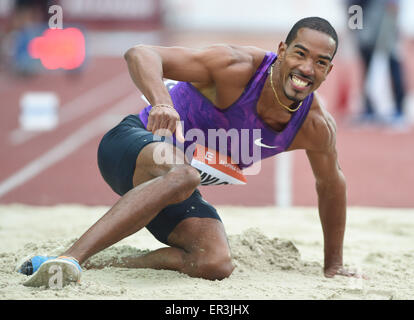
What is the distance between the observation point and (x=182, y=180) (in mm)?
3055

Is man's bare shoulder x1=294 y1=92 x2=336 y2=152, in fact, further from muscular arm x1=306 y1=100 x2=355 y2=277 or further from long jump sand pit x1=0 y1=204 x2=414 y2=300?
long jump sand pit x1=0 y1=204 x2=414 y2=300

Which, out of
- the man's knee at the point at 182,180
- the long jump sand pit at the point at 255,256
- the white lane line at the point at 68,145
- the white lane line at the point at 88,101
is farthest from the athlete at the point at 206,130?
the white lane line at the point at 88,101

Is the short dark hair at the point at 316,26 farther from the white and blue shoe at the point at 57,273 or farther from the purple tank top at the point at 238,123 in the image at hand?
the white and blue shoe at the point at 57,273

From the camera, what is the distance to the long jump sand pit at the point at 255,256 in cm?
310

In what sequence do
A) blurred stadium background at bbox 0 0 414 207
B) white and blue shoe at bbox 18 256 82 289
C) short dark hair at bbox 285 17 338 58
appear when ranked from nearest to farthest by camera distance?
1. white and blue shoe at bbox 18 256 82 289
2. short dark hair at bbox 285 17 338 58
3. blurred stadium background at bbox 0 0 414 207

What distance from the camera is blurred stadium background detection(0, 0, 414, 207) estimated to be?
257 inches

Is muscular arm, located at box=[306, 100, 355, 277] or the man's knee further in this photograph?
muscular arm, located at box=[306, 100, 355, 277]

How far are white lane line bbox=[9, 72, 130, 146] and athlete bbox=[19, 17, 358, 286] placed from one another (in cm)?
512

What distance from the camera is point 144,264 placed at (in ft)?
11.7

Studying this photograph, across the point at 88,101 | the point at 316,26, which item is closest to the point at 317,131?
the point at 316,26

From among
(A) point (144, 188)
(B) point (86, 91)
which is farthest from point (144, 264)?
(B) point (86, 91)

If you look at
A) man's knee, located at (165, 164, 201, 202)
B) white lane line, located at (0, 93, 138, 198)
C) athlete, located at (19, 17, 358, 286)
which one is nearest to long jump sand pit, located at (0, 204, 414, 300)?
athlete, located at (19, 17, 358, 286)

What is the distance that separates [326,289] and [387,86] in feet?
32.1

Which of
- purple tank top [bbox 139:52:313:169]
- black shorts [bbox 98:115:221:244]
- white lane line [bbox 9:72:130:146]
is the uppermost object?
purple tank top [bbox 139:52:313:169]
